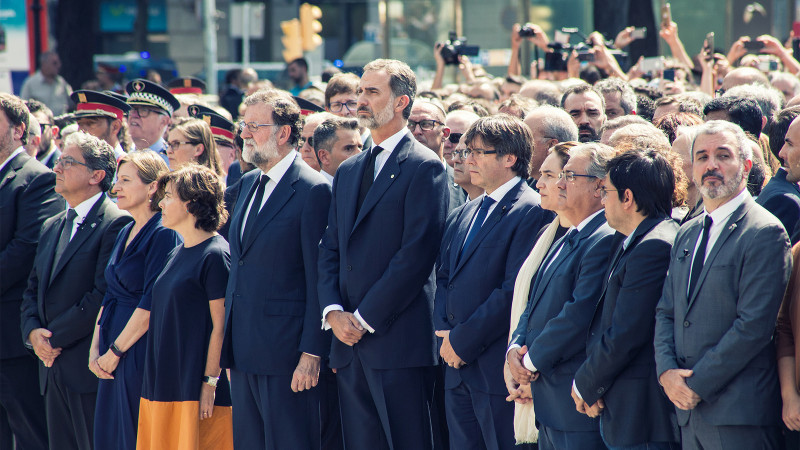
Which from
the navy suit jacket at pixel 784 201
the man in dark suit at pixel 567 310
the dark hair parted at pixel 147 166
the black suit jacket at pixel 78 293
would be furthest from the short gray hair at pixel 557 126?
the black suit jacket at pixel 78 293

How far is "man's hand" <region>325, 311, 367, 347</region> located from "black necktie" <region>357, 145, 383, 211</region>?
580 millimetres

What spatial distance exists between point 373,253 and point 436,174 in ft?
1.76

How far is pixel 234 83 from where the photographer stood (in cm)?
1598

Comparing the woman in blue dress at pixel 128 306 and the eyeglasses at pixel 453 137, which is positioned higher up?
the eyeglasses at pixel 453 137

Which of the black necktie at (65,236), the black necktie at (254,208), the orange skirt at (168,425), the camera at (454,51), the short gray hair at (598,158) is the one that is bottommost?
the orange skirt at (168,425)

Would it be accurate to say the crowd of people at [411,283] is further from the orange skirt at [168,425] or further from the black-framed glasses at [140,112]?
the black-framed glasses at [140,112]

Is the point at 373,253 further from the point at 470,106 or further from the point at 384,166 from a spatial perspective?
the point at 470,106

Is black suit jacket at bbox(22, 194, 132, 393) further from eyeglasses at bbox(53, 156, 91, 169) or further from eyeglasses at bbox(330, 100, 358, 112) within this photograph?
eyeglasses at bbox(330, 100, 358, 112)

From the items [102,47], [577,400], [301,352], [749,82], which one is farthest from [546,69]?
[102,47]

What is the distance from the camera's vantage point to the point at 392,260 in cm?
502

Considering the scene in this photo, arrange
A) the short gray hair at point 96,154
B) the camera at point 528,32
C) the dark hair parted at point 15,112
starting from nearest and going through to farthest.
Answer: the short gray hair at point 96,154 → the dark hair parted at point 15,112 → the camera at point 528,32

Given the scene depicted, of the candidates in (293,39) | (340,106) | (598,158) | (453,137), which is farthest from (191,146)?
(293,39)

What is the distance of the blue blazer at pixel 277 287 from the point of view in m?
5.22

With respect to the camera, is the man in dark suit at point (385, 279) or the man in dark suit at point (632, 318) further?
the man in dark suit at point (385, 279)
